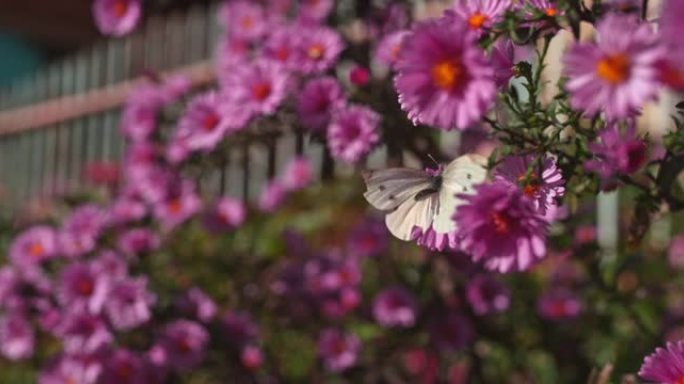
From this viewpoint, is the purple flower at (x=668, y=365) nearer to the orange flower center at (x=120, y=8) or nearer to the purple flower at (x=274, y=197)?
the orange flower center at (x=120, y=8)

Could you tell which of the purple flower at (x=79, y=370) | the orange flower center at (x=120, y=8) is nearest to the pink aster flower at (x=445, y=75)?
the purple flower at (x=79, y=370)

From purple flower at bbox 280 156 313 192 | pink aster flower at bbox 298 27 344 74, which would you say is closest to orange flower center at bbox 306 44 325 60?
pink aster flower at bbox 298 27 344 74

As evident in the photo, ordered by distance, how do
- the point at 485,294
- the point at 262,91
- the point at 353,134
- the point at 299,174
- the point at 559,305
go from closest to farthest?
the point at 353,134 → the point at 262,91 → the point at 485,294 → the point at 559,305 → the point at 299,174

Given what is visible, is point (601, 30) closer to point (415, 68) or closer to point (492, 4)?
point (415, 68)

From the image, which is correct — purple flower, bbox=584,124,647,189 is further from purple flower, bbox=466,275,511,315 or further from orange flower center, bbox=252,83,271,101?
purple flower, bbox=466,275,511,315

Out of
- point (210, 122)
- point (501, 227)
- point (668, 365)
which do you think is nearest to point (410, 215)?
point (501, 227)

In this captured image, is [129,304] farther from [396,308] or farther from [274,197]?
[274,197]
